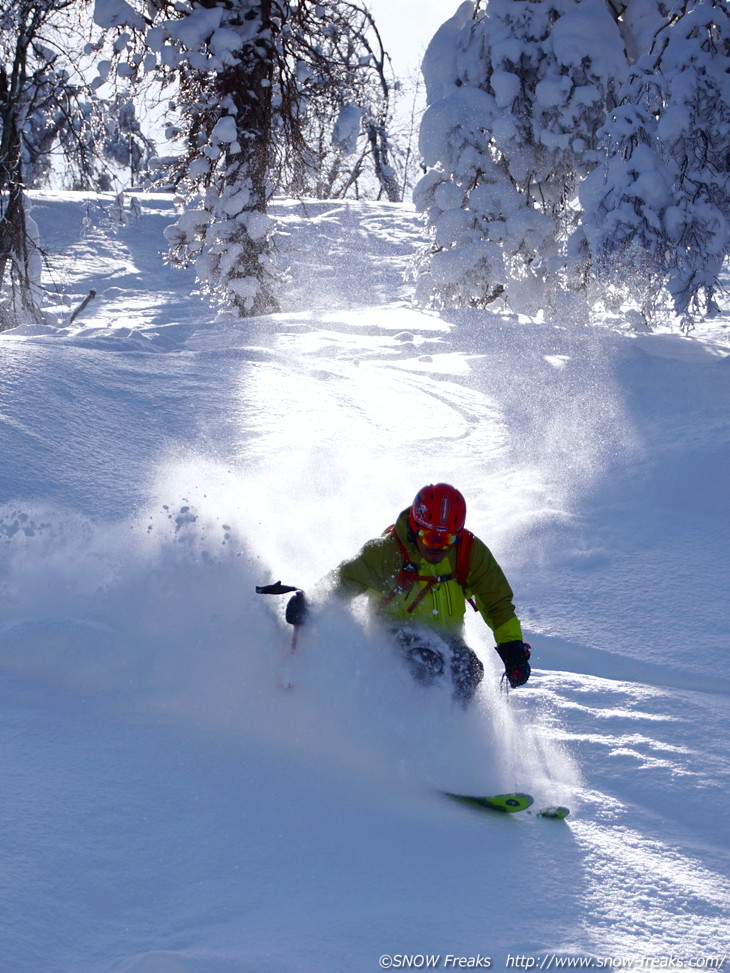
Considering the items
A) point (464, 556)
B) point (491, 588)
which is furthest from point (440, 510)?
point (491, 588)

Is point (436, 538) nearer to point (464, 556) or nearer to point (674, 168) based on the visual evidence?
point (464, 556)

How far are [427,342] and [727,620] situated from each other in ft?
29.1

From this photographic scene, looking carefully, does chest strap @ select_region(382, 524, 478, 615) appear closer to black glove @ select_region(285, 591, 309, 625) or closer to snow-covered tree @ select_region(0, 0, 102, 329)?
black glove @ select_region(285, 591, 309, 625)

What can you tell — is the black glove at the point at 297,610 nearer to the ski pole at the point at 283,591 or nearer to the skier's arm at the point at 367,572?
the ski pole at the point at 283,591

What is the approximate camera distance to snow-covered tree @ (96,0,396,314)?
49.0ft

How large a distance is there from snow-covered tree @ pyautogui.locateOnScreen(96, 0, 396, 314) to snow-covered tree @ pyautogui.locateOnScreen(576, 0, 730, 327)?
6615mm

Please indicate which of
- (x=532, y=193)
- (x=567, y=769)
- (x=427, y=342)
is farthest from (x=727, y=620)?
(x=532, y=193)

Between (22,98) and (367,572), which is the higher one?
(22,98)

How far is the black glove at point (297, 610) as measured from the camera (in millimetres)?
4496

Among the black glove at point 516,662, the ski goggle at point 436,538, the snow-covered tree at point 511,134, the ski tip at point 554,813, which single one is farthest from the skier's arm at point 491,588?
the snow-covered tree at point 511,134

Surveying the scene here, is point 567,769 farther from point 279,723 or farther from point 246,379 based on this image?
point 246,379

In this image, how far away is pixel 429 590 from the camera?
184 inches

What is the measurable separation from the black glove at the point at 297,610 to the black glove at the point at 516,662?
1.06 meters

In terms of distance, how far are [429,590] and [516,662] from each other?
0.60 m
